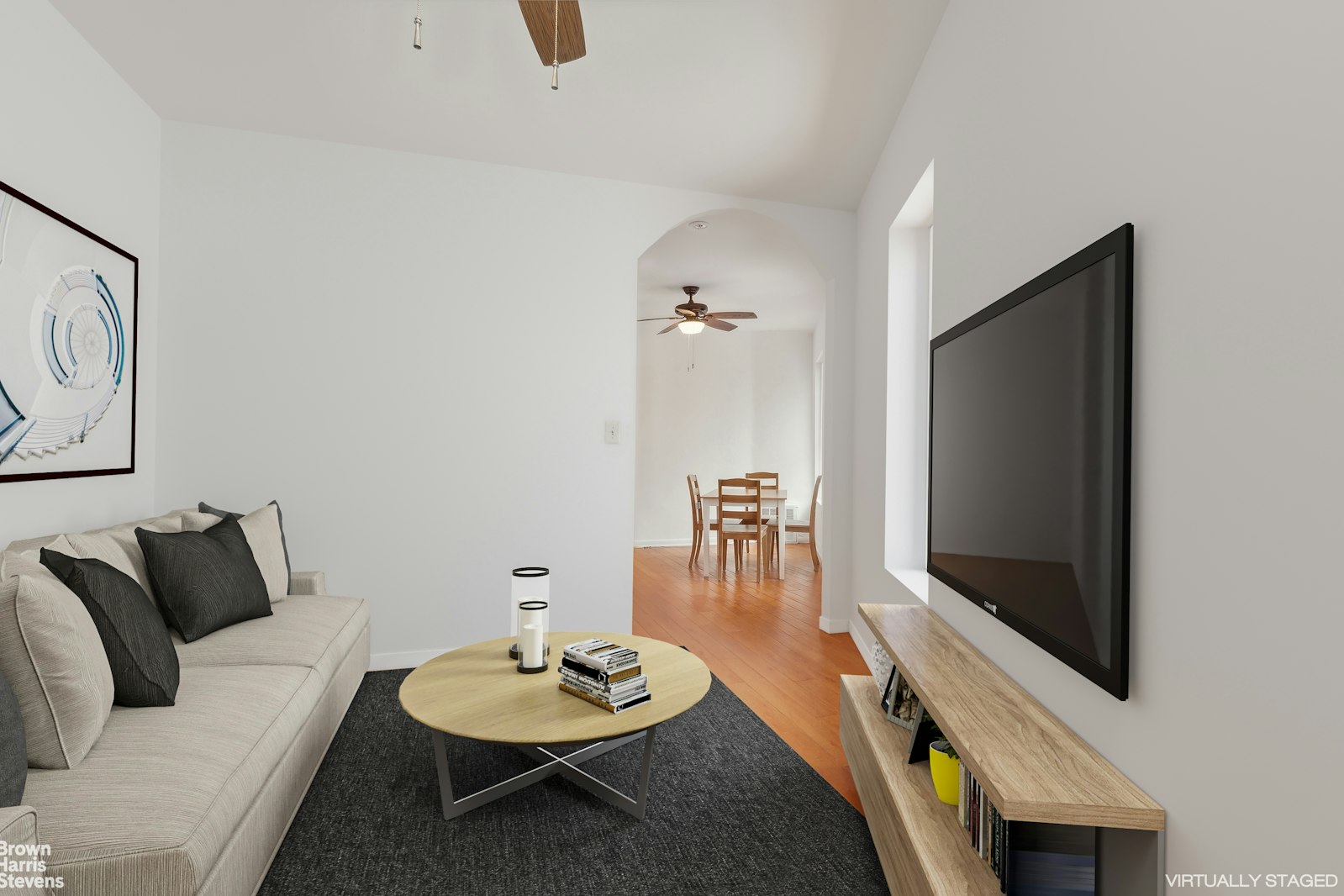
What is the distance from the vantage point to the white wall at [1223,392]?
2.75 feet

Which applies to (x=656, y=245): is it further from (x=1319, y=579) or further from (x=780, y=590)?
(x=1319, y=579)

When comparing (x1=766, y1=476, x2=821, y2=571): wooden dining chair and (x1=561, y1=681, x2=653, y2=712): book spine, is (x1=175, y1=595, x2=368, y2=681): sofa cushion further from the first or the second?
(x1=766, y1=476, x2=821, y2=571): wooden dining chair

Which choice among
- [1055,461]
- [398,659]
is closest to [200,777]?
[1055,461]

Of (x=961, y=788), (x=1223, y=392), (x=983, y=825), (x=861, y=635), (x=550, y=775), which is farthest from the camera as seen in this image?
(x=861, y=635)

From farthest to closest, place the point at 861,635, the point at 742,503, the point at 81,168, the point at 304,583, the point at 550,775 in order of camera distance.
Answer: the point at 742,503
the point at 861,635
the point at 304,583
the point at 81,168
the point at 550,775

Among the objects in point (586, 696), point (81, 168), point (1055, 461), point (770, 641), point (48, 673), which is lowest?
point (770, 641)

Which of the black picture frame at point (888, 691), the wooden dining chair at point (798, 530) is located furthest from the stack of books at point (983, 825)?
the wooden dining chair at point (798, 530)

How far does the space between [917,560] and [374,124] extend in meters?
3.29

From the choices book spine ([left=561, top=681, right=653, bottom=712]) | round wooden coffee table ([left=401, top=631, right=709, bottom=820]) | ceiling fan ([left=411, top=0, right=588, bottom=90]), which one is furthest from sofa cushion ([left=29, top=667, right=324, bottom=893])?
ceiling fan ([left=411, top=0, right=588, bottom=90])

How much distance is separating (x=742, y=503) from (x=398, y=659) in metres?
3.45

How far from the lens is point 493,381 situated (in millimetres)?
3713

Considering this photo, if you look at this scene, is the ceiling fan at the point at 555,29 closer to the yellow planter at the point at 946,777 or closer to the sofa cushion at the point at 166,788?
the sofa cushion at the point at 166,788

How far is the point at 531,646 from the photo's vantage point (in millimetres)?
2312

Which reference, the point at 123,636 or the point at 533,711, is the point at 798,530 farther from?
the point at 123,636
